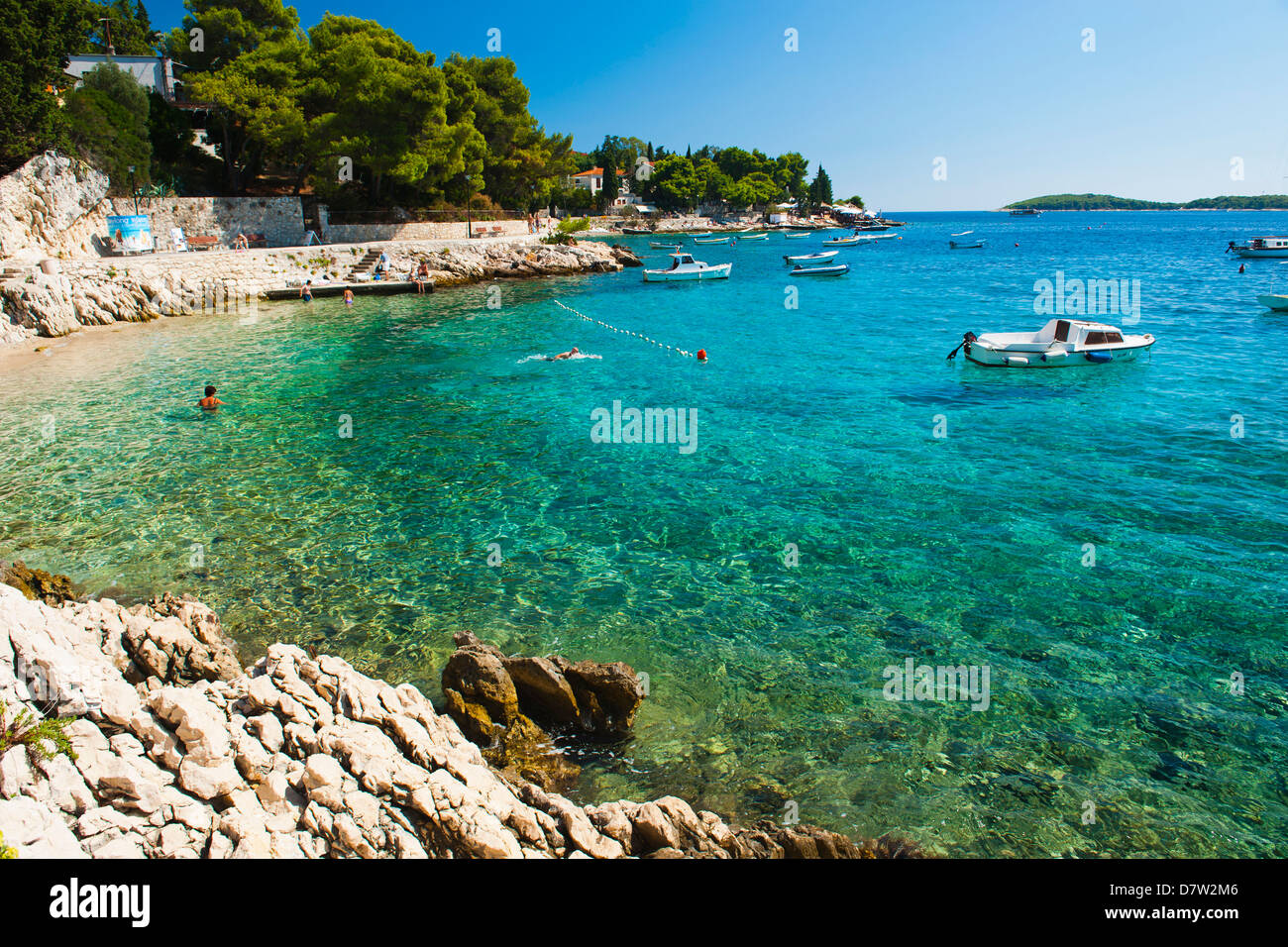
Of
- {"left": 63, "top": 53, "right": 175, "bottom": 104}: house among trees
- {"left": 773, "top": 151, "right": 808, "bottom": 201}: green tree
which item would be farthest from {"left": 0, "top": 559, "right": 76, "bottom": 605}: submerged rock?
{"left": 773, "top": 151, "right": 808, "bottom": 201}: green tree

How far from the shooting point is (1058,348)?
86.4 ft

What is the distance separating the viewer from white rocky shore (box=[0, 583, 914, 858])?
534 cm

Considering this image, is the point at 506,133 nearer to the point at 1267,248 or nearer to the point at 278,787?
the point at 278,787

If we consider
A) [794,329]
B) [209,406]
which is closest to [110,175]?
[209,406]

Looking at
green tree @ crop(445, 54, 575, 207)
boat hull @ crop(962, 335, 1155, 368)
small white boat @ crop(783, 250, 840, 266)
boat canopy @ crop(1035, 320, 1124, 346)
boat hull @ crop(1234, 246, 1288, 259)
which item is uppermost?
green tree @ crop(445, 54, 575, 207)

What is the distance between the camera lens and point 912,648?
9.73m

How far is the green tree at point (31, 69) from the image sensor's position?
3519cm

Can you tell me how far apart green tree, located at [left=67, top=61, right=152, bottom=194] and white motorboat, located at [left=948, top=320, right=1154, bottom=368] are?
4968 centimetres

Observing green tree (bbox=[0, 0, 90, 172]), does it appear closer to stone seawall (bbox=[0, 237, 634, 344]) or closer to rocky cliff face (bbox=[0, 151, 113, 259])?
rocky cliff face (bbox=[0, 151, 113, 259])

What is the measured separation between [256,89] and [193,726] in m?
59.1

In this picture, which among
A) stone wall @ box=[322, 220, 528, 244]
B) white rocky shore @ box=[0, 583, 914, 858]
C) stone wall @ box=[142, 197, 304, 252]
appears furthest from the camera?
stone wall @ box=[322, 220, 528, 244]

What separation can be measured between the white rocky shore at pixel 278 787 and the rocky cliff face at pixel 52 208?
1608 inches

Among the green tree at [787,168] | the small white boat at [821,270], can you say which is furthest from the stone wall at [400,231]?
the green tree at [787,168]
